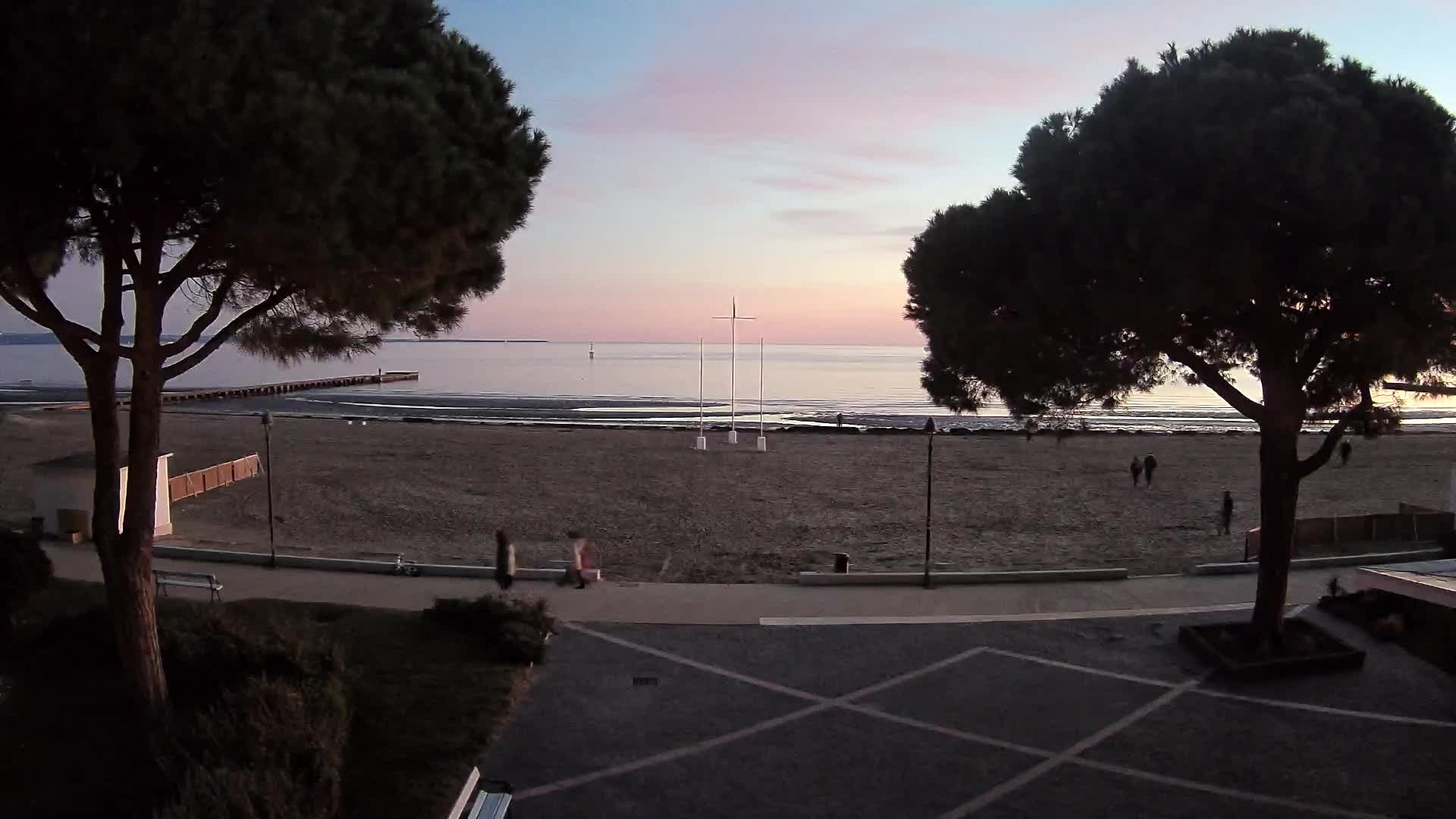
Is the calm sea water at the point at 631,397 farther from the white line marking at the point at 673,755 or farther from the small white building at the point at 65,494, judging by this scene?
the white line marking at the point at 673,755

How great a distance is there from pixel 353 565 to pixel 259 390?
69494 mm

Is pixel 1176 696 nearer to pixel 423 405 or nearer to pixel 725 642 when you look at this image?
pixel 725 642

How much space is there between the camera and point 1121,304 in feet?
30.8

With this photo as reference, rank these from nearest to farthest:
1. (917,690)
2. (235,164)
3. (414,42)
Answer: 1. (235,164)
2. (414,42)
3. (917,690)

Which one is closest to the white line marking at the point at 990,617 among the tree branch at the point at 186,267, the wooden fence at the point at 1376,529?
the wooden fence at the point at 1376,529

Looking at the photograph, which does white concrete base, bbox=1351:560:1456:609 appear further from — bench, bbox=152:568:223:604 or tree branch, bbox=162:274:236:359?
bench, bbox=152:568:223:604

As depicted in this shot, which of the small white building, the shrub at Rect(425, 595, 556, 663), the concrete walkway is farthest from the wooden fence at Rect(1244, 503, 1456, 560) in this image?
the small white building

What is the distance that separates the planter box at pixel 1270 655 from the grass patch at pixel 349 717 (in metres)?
7.72

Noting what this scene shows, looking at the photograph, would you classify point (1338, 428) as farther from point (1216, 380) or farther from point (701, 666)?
point (701, 666)

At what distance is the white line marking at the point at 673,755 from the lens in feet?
25.4

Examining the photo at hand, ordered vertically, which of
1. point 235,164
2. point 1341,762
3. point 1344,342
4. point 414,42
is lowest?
point 1341,762

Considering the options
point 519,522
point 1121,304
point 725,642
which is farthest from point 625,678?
point 519,522

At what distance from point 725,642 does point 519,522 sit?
39.7 feet

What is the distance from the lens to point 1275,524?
11.0 meters
